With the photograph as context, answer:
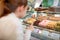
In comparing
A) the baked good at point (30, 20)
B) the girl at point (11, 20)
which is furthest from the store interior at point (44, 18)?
the girl at point (11, 20)

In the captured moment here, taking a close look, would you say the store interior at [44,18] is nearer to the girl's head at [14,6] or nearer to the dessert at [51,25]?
the dessert at [51,25]

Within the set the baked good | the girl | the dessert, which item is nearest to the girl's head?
the girl

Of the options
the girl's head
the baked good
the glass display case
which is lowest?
the glass display case

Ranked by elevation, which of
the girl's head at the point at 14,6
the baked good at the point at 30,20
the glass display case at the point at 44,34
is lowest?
the glass display case at the point at 44,34

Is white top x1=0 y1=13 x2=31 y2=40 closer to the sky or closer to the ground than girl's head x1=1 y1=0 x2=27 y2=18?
closer to the ground

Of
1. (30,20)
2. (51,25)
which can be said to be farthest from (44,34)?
(30,20)

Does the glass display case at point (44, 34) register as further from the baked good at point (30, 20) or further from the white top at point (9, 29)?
the white top at point (9, 29)

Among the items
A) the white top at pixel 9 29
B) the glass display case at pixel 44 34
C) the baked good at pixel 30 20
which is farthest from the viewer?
the baked good at pixel 30 20

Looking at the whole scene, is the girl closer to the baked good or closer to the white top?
the white top

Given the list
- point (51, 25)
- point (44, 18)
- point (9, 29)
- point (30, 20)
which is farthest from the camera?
point (30, 20)

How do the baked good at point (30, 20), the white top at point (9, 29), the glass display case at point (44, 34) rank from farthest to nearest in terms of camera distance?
the baked good at point (30, 20) → the glass display case at point (44, 34) → the white top at point (9, 29)

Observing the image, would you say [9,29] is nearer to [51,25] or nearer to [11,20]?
[11,20]

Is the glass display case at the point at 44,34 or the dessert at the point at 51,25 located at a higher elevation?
the dessert at the point at 51,25

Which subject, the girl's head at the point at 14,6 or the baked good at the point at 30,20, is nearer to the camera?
the girl's head at the point at 14,6
